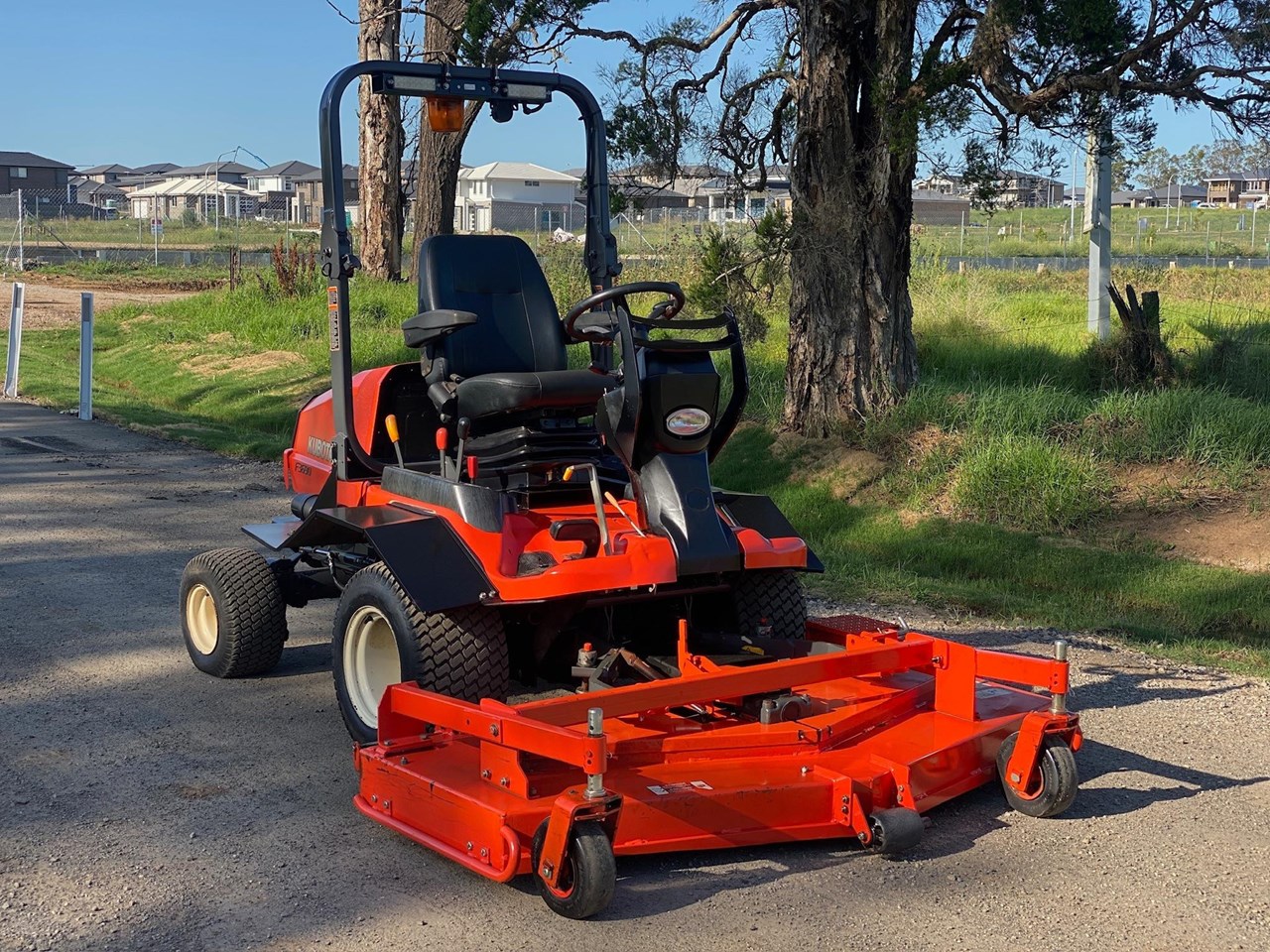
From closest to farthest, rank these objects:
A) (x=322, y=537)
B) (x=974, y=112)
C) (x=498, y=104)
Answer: (x=322, y=537) < (x=498, y=104) < (x=974, y=112)

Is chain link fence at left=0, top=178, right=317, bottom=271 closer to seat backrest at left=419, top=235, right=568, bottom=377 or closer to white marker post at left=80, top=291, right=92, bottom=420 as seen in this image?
white marker post at left=80, top=291, right=92, bottom=420

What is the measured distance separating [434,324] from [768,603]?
67.8 inches

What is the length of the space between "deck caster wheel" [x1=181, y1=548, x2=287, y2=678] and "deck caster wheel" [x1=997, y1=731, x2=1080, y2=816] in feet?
10.6

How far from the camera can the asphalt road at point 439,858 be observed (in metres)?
4.03

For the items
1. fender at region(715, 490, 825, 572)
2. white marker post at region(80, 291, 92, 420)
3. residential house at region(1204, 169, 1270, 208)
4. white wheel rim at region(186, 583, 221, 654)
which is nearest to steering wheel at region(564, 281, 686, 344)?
fender at region(715, 490, 825, 572)

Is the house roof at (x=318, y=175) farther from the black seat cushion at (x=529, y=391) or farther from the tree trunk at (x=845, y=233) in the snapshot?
the black seat cushion at (x=529, y=391)

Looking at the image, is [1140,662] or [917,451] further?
[917,451]

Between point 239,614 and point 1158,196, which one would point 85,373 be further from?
point 1158,196

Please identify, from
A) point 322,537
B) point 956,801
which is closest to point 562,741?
point 956,801

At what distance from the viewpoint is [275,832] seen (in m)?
4.70

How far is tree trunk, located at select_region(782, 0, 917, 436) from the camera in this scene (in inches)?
432

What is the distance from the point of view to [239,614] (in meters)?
6.30

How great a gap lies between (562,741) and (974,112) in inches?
272

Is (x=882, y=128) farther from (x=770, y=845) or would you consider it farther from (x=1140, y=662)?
(x=770, y=845)
